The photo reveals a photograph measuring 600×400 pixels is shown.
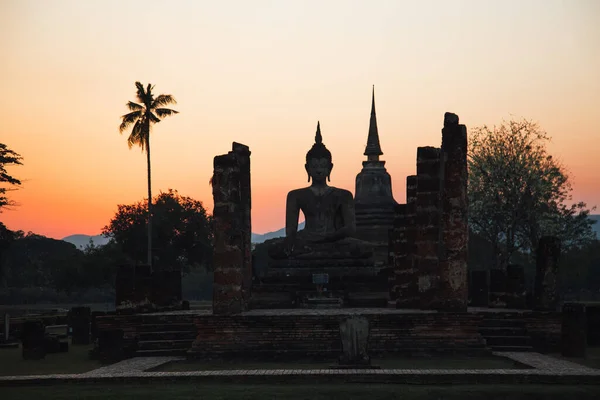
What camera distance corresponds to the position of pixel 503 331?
24250mm

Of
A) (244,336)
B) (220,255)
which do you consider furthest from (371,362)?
(220,255)

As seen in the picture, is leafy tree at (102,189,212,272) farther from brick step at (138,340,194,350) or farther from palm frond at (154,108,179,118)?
brick step at (138,340,194,350)

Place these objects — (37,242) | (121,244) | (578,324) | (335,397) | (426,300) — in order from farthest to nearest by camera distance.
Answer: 1. (37,242)
2. (121,244)
3. (426,300)
4. (578,324)
5. (335,397)

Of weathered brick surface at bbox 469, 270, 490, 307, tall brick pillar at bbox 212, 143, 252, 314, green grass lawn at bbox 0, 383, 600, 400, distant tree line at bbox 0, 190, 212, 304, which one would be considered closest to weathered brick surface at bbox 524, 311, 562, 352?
tall brick pillar at bbox 212, 143, 252, 314

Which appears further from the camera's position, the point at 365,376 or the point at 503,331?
the point at 503,331

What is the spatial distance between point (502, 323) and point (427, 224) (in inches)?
118

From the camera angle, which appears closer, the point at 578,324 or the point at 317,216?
the point at 578,324

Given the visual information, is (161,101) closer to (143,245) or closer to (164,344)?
(143,245)

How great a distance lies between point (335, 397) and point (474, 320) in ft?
25.0

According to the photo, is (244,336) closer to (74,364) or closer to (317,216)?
(74,364)

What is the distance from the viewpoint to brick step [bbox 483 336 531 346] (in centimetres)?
2395

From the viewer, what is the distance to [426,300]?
25.0 m

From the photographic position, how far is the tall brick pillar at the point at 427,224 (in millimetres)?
24953

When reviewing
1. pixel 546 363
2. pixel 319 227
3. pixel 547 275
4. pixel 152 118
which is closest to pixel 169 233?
pixel 152 118
